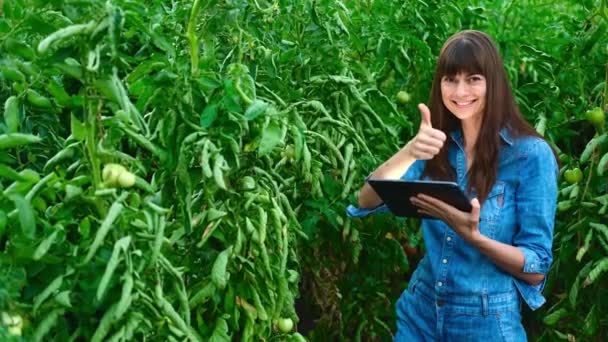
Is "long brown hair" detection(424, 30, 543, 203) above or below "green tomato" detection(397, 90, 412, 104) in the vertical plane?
above

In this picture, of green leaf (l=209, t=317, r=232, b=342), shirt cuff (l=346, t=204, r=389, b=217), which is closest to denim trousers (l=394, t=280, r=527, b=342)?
shirt cuff (l=346, t=204, r=389, b=217)

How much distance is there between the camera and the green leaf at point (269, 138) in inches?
67.2

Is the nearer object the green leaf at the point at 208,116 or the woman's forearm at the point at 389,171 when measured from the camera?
the green leaf at the point at 208,116

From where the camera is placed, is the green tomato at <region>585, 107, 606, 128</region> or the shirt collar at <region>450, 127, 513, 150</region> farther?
the green tomato at <region>585, 107, 606, 128</region>

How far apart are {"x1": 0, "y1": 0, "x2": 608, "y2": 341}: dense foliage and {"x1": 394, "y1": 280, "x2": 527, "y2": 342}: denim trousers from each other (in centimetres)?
32

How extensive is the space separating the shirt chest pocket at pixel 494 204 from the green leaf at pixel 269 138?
0.60m

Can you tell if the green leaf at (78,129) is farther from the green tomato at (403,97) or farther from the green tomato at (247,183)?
the green tomato at (403,97)

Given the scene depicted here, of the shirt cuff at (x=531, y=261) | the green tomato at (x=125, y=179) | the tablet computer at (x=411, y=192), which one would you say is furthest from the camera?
the shirt cuff at (x=531, y=261)

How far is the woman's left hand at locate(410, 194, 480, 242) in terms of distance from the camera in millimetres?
2008

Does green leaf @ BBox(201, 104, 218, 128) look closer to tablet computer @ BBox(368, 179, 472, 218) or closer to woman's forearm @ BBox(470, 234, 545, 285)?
tablet computer @ BBox(368, 179, 472, 218)

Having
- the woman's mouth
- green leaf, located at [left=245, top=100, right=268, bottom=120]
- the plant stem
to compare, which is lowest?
the woman's mouth

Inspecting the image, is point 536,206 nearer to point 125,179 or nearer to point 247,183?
point 247,183

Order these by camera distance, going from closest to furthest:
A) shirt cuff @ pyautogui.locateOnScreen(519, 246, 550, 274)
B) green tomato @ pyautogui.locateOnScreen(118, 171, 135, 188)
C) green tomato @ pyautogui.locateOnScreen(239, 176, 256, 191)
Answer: green tomato @ pyautogui.locateOnScreen(118, 171, 135, 188) → green tomato @ pyautogui.locateOnScreen(239, 176, 256, 191) → shirt cuff @ pyautogui.locateOnScreen(519, 246, 550, 274)

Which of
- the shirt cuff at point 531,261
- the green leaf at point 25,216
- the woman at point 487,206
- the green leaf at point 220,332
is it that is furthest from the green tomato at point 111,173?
the shirt cuff at point 531,261
